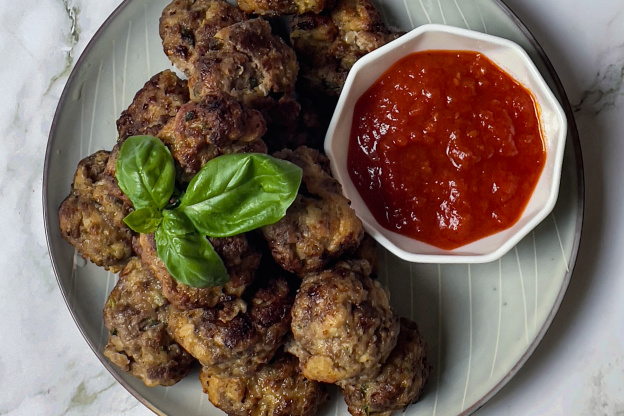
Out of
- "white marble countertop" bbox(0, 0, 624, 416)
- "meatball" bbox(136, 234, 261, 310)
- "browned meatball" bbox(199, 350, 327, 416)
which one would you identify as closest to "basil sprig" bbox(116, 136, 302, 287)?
"meatball" bbox(136, 234, 261, 310)

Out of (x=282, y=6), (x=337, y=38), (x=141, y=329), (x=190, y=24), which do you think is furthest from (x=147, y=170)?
(x=337, y=38)

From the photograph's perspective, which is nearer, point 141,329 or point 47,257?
point 141,329

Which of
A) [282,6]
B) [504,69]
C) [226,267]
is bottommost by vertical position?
[504,69]

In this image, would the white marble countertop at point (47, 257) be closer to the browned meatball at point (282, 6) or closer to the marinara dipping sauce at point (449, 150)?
the marinara dipping sauce at point (449, 150)

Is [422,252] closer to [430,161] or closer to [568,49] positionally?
[430,161]

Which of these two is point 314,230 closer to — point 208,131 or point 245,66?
point 208,131

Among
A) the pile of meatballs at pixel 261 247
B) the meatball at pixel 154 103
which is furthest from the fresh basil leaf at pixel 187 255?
the meatball at pixel 154 103
